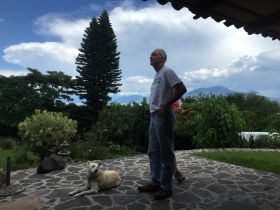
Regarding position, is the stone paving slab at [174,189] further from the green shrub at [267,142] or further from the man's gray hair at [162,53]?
the green shrub at [267,142]

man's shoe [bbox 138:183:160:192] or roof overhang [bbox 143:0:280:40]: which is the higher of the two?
roof overhang [bbox 143:0:280:40]

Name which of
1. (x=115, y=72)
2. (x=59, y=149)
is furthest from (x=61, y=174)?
(x=115, y=72)

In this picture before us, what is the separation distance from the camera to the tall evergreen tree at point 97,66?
26.2 meters

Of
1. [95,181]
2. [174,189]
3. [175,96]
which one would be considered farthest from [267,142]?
[175,96]

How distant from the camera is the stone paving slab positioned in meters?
5.45

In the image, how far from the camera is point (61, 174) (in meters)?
7.63

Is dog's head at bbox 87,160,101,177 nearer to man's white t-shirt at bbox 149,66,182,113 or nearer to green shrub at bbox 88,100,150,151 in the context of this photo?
man's white t-shirt at bbox 149,66,182,113

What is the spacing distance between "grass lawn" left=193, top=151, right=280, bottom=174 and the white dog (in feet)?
12.7

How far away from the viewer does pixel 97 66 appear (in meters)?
26.4

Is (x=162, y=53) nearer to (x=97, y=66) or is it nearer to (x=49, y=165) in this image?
(x=49, y=165)

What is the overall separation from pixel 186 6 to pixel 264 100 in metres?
29.4

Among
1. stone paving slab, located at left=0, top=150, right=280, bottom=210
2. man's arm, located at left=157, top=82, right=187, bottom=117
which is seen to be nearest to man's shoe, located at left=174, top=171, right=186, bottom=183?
stone paving slab, located at left=0, top=150, right=280, bottom=210

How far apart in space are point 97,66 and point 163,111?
21682 mm

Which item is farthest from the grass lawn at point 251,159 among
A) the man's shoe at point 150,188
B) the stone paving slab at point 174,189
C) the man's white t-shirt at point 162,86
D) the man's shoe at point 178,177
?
the man's white t-shirt at point 162,86
